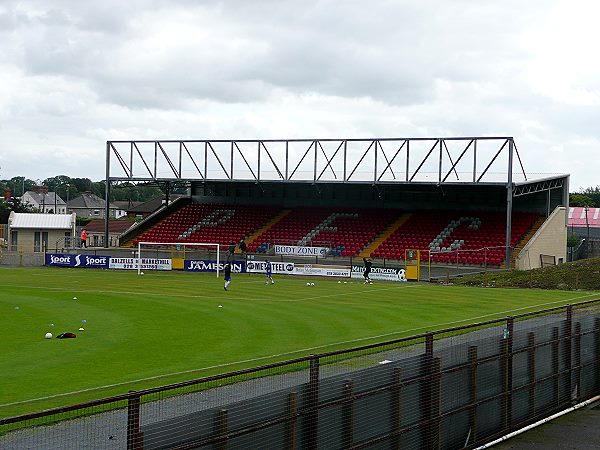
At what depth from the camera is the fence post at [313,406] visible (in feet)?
29.9

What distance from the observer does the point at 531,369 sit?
13.9 meters

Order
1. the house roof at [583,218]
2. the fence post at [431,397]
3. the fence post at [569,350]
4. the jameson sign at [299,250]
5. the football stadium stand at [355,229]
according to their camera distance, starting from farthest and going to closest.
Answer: the house roof at [583,218] < the jameson sign at [299,250] < the football stadium stand at [355,229] < the fence post at [569,350] < the fence post at [431,397]

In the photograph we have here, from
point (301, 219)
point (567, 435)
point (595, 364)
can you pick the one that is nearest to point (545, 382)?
point (567, 435)

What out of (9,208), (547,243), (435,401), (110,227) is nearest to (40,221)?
(110,227)

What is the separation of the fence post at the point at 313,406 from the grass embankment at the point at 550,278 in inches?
1589

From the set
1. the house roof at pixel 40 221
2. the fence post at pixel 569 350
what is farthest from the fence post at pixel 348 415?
the house roof at pixel 40 221

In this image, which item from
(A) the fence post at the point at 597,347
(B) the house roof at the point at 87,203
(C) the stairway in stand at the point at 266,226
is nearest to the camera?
(A) the fence post at the point at 597,347

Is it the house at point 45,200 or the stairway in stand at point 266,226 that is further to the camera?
the house at point 45,200

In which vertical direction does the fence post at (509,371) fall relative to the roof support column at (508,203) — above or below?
below

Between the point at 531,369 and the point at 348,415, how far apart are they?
533 centimetres

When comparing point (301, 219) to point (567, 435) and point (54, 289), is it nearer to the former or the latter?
point (54, 289)

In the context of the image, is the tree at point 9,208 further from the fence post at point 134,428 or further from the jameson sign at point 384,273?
the fence post at point 134,428

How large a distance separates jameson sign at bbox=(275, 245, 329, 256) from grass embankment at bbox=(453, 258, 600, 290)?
14284 millimetres

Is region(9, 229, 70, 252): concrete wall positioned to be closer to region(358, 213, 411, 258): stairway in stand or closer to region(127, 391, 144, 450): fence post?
region(358, 213, 411, 258): stairway in stand
